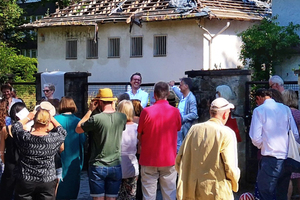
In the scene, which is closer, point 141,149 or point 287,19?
point 141,149

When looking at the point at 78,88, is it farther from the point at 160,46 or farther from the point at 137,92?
the point at 160,46

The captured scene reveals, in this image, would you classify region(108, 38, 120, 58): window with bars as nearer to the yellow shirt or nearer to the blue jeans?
the blue jeans

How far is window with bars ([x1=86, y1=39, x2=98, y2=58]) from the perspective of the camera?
26828 mm

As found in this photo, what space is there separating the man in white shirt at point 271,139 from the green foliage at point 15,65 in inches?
682

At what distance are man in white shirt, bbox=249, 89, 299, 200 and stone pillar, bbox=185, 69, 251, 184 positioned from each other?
89.9 inches

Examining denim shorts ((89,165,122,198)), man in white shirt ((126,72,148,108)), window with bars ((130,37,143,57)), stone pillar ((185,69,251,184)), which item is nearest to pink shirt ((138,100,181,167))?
denim shorts ((89,165,122,198))

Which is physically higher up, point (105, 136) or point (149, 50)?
point (149, 50)

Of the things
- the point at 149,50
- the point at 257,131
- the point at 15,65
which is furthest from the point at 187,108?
the point at 15,65

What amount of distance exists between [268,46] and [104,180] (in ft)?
37.5

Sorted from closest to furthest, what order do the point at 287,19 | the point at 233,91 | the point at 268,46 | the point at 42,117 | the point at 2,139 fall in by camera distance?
the point at 42,117
the point at 2,139
the point at 233,91
the point at 268,46
the point at 287,19

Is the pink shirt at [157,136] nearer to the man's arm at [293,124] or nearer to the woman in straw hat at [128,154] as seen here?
the woman in straw hat at [128,154]

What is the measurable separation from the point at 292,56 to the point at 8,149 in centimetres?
1239

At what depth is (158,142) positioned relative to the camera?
7512 mm

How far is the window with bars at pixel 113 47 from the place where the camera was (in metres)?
26.1
